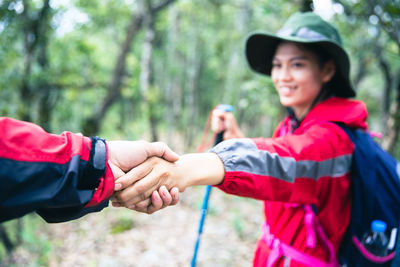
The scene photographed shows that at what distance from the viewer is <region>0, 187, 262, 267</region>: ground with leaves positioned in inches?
186

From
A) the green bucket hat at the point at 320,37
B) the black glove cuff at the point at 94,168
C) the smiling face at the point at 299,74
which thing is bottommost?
the black glove cuff at the point at 94,168

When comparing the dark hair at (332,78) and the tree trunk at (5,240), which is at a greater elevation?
the dark hair at (332,78)

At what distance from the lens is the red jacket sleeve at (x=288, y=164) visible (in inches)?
52.6

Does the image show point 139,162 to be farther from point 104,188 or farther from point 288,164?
point 288,164

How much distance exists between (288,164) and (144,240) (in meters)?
4.72

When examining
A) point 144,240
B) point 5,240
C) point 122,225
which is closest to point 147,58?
point 122,225

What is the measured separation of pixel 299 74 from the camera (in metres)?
1.95

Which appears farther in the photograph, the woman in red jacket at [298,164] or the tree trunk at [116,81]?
the tree trunk at [116,81]

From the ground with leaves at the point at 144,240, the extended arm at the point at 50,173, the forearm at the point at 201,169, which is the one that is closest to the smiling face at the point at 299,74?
the forearm at the point at 201,169

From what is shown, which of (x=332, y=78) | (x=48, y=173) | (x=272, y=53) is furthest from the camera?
(x=272, y=53)

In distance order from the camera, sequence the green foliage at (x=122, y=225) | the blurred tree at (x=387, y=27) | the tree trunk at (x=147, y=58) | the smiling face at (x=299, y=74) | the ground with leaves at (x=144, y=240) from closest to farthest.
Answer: the smiling face at (x=299, y=74), the blurred tree at (x=387, y=27), the ground with leaves at (x=144, y=240), the green foliage at (x=122, y=225), the tree trunk at (x=147, y=58)

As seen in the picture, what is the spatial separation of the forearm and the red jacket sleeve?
0.04 meters

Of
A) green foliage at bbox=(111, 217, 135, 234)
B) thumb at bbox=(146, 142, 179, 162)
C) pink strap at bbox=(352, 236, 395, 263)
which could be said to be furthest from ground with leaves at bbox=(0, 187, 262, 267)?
thumb at bbox=(146, 142, 179, 162)

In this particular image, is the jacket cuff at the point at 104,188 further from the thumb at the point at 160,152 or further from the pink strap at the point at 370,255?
the pink strap at the point at 370,255
